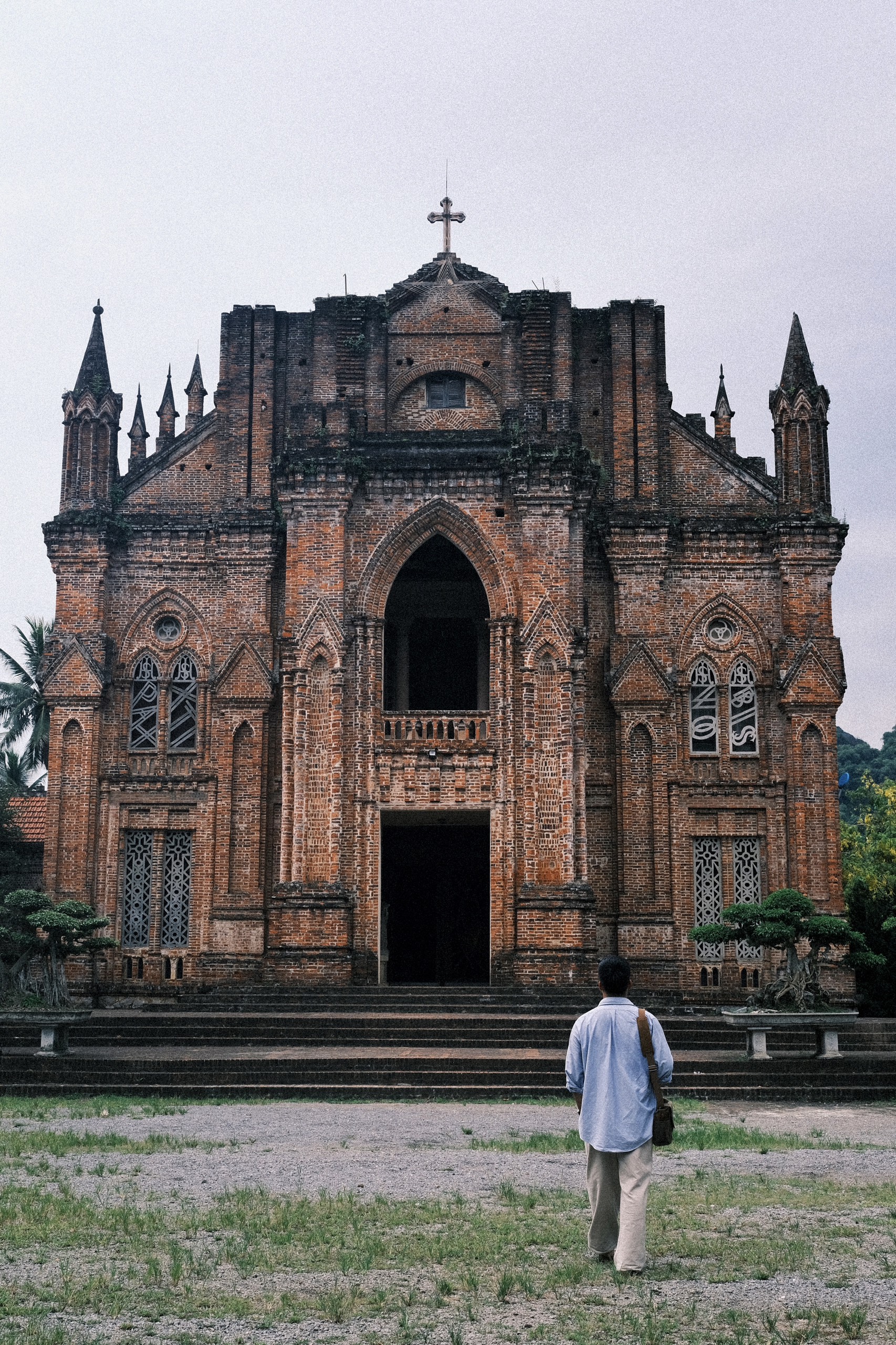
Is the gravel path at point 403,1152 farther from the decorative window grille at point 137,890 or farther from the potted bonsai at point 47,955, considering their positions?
the decorative window grille at point 137,890

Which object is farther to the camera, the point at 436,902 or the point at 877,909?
the point at 436,902

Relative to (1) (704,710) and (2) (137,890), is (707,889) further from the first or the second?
(2) (137,890)

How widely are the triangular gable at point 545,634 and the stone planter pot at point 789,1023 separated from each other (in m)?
7.83

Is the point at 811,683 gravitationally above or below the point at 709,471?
below

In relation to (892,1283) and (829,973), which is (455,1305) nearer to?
(892,1283)

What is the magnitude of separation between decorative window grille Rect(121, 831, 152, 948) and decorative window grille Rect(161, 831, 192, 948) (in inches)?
11.8

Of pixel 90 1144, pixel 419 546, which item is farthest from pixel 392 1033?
pixel 419 546

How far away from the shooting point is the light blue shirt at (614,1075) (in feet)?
26.7

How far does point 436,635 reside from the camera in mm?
30031

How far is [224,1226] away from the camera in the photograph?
29.9 feet

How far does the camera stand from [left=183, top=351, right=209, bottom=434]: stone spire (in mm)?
28047

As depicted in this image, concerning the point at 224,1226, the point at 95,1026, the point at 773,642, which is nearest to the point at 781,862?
the point at 773,642

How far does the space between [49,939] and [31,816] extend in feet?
33.6

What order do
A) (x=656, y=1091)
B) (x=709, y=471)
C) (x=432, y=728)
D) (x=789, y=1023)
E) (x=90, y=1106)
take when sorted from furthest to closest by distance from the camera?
(x=709, y=471) → (x=432, y=728) → (x=789, y=1023) → (x=90, y=1106) → (x=656, y=1091)
